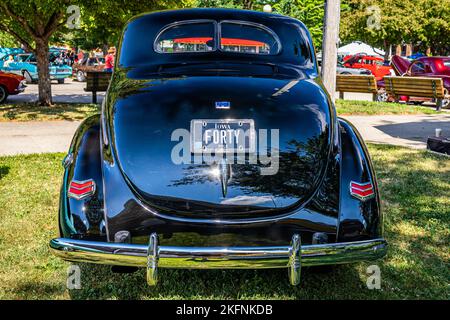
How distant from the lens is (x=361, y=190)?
10.9ft

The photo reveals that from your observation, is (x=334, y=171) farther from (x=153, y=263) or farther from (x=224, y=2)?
(x=224, y=2)

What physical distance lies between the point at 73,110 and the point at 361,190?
38.3ft

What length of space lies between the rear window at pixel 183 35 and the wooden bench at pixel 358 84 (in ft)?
46.7

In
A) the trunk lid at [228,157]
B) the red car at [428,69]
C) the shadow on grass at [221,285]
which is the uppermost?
the red car at [428,69]

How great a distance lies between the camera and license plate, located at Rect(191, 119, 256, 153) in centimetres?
325

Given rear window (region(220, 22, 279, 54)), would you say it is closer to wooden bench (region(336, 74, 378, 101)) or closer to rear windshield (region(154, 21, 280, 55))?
rear windshield (region(154, 21, 280, 55))

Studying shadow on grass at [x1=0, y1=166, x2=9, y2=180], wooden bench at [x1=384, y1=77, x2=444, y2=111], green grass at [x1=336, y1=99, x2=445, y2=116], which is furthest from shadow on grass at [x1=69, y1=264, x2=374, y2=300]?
wooden bench at [x1=384, y1=77, x2=444, y2=111]

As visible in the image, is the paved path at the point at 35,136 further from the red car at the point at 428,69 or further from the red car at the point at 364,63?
the red car at the point at 364,63

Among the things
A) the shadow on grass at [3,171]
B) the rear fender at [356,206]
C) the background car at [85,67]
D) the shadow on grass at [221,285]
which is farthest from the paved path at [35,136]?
the background car at [85,67]

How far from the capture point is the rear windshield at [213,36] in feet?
14.0

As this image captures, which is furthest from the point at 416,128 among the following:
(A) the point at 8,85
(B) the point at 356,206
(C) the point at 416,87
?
(A) the point at 8,85

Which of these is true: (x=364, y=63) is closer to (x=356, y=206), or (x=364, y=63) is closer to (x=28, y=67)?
(x=28, y=67)

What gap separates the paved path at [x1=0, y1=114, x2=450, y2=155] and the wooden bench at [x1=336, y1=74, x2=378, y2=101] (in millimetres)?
4287

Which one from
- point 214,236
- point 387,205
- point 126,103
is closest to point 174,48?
A: point 126,103
